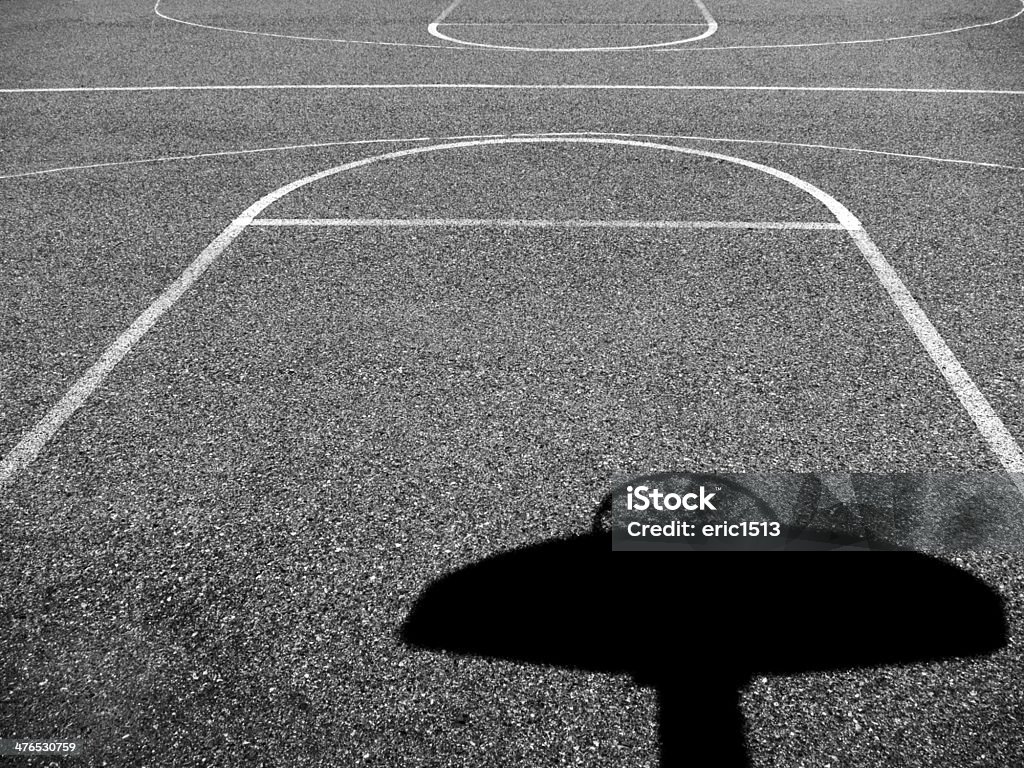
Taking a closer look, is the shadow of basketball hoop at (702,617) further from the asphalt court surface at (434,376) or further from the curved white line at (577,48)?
the curved white line at (577,48)

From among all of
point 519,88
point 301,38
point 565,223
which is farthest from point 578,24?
point 565,223

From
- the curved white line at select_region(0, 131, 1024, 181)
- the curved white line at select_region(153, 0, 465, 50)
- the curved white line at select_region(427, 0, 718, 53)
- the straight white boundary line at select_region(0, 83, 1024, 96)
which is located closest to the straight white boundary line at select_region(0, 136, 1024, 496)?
the curved white line at select_region(0, 131, 1024, 181)

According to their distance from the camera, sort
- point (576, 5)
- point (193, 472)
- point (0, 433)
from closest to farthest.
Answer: point (193, 472), point (0, 433), point (576, 5)

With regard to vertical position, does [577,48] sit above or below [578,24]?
below

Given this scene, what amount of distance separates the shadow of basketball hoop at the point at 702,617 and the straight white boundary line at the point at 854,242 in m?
0.87

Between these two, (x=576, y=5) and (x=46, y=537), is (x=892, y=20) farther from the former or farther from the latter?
(x=46, y=537)

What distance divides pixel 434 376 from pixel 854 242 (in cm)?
299

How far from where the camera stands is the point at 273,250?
6.06 m

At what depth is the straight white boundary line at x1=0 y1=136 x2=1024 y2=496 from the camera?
4.02 metres

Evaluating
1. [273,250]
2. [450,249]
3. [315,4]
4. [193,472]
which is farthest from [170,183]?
Answer: [315,4]

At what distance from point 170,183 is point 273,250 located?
176cm

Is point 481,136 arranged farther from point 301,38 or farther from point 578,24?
point 578,24

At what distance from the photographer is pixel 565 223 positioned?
253 inches

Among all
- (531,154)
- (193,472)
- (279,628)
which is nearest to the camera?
(279,628)
